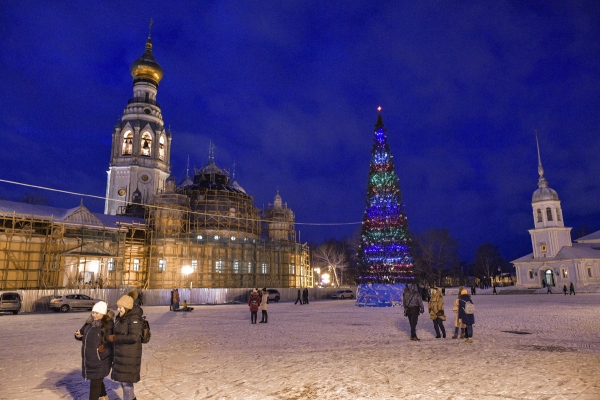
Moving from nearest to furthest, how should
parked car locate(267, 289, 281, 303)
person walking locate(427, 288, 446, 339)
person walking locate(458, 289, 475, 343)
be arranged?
person walking locate(458, 289, 475, 343) < person walking locate(427, 288, 446, 339) < parked car locate(267, 289, 281, 303)

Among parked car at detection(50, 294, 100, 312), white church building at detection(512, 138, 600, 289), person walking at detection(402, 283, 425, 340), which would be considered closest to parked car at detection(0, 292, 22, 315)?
parked car at detection(50, 294, 100, 312)

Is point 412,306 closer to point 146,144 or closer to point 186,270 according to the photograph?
point 186,270

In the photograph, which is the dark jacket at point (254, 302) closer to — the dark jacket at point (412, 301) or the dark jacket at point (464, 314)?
the dark jacket at point (412, 301)

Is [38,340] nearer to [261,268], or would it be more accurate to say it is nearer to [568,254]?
[261,268]

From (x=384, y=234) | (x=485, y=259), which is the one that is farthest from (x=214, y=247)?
(x=485, y=259)

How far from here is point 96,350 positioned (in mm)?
5531

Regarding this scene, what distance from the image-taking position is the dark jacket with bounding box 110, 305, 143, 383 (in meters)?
5.45

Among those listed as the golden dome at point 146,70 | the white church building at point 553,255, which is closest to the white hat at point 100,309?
the white church building at point 553,255

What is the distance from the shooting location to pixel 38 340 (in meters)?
12.6

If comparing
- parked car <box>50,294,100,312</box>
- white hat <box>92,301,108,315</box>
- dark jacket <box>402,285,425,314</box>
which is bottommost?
parked car <box>50,294,100,312</box>

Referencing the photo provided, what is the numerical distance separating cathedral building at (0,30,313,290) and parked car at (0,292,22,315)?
10.6m

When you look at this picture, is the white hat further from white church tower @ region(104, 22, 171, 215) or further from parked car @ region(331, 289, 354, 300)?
white church tower @ region(104, 22, 171, 215)

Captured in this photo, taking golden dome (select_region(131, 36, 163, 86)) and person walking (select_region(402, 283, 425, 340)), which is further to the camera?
golden dome (select_region(131, 36, 163, 86))

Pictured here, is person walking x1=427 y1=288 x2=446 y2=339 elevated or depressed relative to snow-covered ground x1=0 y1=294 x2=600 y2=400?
elevated
